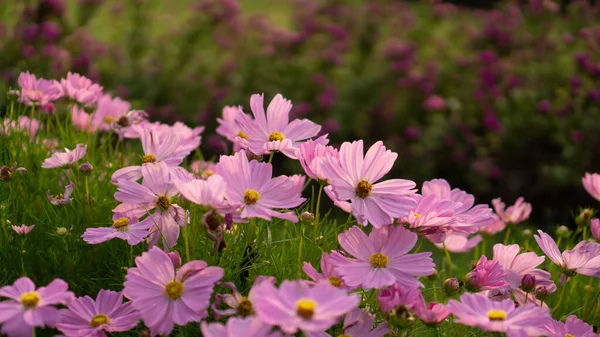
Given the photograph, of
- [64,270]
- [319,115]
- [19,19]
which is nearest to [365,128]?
[319,115]

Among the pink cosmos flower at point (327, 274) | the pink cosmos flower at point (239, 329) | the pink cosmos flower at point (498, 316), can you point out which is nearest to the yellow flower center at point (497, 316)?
the pink cosmos flower at point (498, 316)

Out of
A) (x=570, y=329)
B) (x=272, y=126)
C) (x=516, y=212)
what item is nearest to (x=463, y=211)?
(x=570, y=329)

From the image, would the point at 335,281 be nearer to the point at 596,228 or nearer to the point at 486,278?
the point at 486,278

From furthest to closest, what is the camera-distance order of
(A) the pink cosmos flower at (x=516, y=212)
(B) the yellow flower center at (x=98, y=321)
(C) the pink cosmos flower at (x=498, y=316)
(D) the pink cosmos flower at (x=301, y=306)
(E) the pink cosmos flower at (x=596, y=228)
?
1. (A) the pink cosmos flower at (x=516, y=212)
2. (E) the pink cosmos flower at (x=596, y=228)
3. (B) the yellow flower center at (x=98, y=321)
4. (C) the pink cosmos flower at (x=498, y=316)
5. (D) the pink cosmos flower at (x=301, y=306)

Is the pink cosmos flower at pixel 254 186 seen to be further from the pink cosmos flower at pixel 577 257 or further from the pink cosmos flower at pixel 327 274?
the pink cosmos flower at pixel 577 257

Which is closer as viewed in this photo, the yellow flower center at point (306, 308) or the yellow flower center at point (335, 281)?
the yellow flower center at point (306, 308)

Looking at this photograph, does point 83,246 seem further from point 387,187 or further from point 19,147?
point 387,187

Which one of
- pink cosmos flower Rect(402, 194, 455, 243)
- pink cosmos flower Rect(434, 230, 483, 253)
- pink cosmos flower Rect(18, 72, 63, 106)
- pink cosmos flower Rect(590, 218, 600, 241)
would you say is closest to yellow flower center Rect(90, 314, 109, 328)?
pink cosmos flower Rect(402, 194, 455, 243)

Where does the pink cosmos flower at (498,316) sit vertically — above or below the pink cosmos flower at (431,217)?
below
